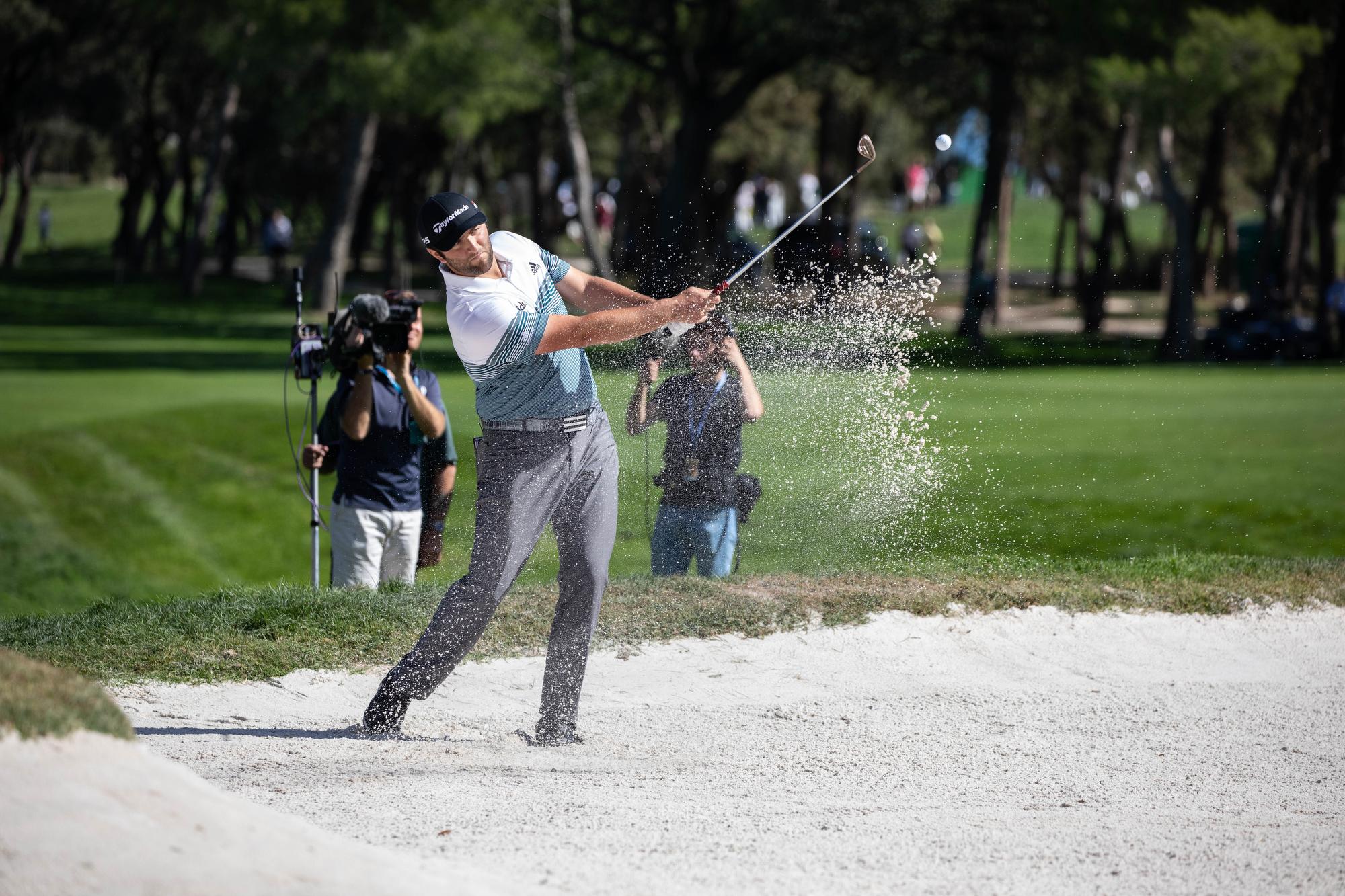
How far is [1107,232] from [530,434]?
27.5 metres

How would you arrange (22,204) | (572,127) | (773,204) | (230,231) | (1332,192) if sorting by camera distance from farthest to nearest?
(773,204) → (230,231) → (22,204) → (1332,192) → (572,127)

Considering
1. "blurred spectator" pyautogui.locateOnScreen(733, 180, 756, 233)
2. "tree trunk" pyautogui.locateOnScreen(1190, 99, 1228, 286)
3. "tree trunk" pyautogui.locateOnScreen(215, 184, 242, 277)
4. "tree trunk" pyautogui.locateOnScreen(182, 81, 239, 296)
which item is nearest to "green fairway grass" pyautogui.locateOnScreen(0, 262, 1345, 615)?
"tree trunk" pyautogui.locateOnScreen(1190, 99, 1228, 286)

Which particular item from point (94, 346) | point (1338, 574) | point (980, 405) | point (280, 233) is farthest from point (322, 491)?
point (280, 233)

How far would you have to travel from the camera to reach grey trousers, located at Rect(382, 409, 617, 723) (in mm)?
5348

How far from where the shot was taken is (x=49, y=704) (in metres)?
3.95

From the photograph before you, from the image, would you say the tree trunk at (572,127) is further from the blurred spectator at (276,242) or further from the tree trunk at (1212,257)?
the blurred spectator at (276,242)

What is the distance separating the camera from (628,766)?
5375 millimetres

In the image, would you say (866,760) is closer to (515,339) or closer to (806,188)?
(515,339)

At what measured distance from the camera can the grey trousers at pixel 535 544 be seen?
535 cm

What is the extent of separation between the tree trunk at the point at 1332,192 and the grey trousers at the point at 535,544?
2535cm

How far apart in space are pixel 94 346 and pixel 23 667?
25434 mm

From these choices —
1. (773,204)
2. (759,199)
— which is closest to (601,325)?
(773,204)

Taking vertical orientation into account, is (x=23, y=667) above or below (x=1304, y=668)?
above

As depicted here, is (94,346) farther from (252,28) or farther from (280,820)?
(280,820)
